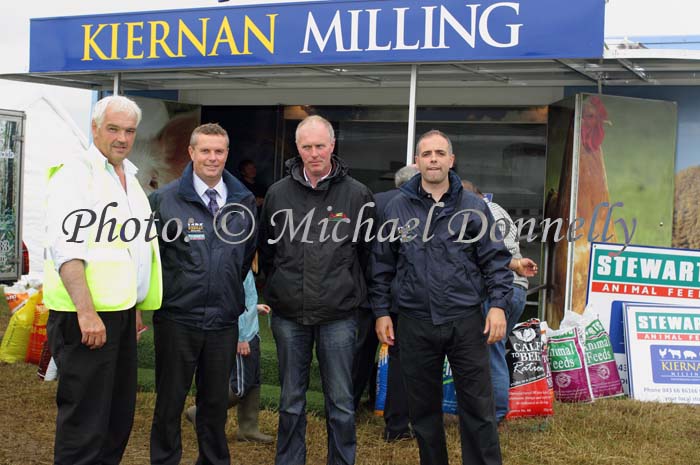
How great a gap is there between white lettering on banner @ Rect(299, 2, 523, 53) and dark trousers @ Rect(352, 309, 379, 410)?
2.50m

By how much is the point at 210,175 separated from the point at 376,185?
19.5 feet

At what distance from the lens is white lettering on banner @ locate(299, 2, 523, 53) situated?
649 cm

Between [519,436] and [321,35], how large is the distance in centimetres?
376

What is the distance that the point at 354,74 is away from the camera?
7980 mm

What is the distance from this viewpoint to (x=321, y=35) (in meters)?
7.14

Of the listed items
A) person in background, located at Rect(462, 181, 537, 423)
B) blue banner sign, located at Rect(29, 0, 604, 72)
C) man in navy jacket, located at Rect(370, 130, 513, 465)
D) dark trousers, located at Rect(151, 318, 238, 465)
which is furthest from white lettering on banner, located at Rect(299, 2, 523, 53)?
dark trousers, located at Rect(151, 318, 238, 465)

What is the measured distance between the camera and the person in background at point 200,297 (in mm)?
4098

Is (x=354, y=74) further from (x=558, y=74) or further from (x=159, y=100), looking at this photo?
(x=159, y=100)

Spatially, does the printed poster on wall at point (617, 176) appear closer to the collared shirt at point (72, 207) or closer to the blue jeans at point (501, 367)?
the blue jeans at point (501, 367)

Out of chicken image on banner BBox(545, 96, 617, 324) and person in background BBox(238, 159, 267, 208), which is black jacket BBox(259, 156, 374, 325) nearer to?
chicken image on banner BBox(545, 96, 617, 324)

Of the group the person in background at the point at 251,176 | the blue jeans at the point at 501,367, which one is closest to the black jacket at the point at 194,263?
the blue jeans at the point at 501,367

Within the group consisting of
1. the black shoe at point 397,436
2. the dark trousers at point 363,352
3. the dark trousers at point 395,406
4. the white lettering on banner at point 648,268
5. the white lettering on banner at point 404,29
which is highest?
the white lettering on banner at point 404,29

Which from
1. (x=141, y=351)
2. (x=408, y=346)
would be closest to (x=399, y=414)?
(x=408, y=346)

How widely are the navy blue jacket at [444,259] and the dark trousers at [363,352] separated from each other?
1.23 metres
